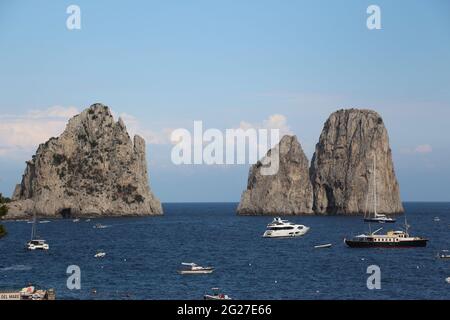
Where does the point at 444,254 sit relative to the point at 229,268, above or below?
below

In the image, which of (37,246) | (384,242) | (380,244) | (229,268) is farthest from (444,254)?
(37,246)

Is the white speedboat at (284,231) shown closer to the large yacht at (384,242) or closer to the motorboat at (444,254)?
the large yacht at (384,242)

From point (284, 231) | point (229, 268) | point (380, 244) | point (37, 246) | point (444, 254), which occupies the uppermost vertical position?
point (229, 268)

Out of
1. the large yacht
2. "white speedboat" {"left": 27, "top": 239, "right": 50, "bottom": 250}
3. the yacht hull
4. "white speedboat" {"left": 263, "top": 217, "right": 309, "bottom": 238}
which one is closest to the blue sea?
→ the yacht hull

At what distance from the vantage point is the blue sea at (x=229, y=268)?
69.6 metres

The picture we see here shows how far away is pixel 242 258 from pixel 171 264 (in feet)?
40.9

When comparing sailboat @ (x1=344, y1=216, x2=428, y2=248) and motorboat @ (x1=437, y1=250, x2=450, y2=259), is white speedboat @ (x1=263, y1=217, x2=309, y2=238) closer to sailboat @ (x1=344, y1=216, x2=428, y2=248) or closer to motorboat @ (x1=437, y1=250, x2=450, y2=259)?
sailboat @ (x1=344, y1=216, x2=428, y2=248)

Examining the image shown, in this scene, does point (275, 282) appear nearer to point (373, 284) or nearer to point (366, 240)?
point (373, 284)

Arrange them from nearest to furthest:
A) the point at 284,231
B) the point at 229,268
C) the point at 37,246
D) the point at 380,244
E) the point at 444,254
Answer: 1. the point at 229,268
2. the point at 444,254
3. the point at 380,244
4. the point at 37,246
5. the point at 284,231

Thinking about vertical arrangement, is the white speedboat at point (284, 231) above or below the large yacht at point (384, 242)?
below

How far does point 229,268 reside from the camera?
90688mm

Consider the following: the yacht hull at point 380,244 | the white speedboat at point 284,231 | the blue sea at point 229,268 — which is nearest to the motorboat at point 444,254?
the blue sea at point 229,268

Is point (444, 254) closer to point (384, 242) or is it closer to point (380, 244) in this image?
point (384, 242)
